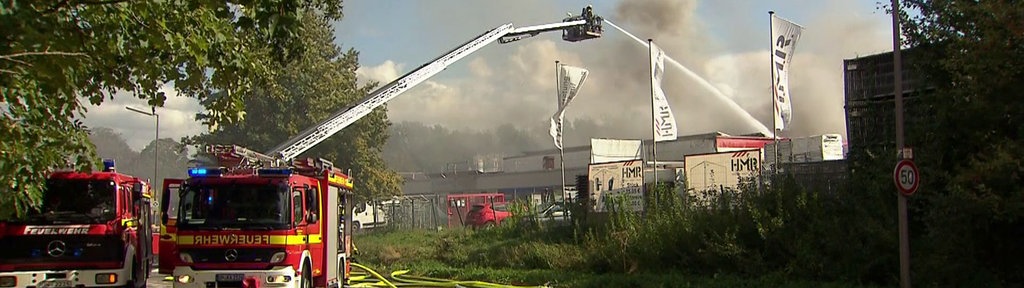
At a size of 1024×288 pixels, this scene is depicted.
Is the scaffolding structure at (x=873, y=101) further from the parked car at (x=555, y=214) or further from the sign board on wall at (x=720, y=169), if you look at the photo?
the parked car at (x=555, y=214)

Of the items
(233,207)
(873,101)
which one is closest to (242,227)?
(233,207)

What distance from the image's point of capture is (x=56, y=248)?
1409 centimetres

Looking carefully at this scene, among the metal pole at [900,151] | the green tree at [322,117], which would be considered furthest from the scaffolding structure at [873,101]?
the green tree at [322,117]

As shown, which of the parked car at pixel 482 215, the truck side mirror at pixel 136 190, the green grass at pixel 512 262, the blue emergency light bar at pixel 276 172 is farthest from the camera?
the parked car at pixel 482 215

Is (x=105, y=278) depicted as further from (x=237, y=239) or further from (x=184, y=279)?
(x=237, y=239)

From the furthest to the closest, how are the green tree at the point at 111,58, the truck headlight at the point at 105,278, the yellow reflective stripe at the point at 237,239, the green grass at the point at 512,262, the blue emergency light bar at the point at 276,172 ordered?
the green grass at the point at 512,262 → the truck headlight at the point at 105,278 → the blue emergency light bar at the point at 276,172 → the yellow reflective stripe at the point at 237,239 → the green tree at the point at 111,58

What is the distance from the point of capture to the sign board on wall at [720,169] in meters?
22.0

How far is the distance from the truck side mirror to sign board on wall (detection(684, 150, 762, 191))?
12.1m

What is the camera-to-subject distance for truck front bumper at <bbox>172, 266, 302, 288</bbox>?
515 inches

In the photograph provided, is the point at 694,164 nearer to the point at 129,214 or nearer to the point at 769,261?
the point at 769,261

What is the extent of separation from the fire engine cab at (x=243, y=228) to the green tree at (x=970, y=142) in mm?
9738

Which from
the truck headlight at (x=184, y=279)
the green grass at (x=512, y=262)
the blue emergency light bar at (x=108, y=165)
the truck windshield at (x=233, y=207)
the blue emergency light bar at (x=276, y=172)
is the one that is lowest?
the green grass at (x=512, y=262)

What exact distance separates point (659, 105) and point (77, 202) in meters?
15.4

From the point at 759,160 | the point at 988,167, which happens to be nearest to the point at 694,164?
the point at 759,160
